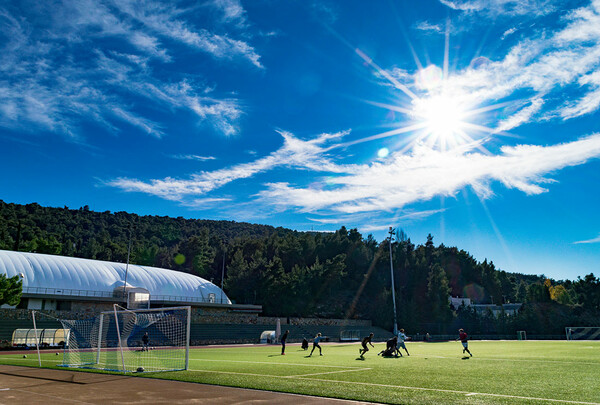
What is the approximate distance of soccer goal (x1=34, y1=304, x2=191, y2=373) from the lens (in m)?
20.2

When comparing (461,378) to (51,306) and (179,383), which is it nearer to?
(179,383)

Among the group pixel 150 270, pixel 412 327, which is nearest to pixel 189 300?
pixel 150 270

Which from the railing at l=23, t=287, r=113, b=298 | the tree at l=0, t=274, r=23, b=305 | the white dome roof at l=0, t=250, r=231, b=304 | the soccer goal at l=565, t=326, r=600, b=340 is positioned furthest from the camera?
the soccer goal at l=565, t=326, r=600, b=340

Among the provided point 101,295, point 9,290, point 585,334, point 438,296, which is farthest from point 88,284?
point 585,334

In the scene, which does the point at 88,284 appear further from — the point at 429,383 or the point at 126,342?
the point at 429,383

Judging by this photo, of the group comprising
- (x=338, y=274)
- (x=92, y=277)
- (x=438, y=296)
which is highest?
(x=338, y=274)

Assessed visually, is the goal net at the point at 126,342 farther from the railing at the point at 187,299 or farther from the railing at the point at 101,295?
the railing at the point at 187,299

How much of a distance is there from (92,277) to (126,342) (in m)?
45.7

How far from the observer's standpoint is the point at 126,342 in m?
27.8

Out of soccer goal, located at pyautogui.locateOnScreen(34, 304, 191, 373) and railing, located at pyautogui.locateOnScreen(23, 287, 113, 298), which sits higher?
railing, located at pyautogui.locateOnScreen(23, 287, 113, 298)

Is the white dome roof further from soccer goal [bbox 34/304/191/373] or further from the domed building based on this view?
soccer goal [bbox 34/304/191/373]

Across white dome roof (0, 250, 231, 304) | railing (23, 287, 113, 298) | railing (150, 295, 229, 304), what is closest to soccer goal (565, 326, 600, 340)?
railing (150, 295, 229, 304)

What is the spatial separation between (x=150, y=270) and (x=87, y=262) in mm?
11288

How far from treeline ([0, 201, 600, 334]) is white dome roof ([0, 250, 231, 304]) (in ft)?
25.1
